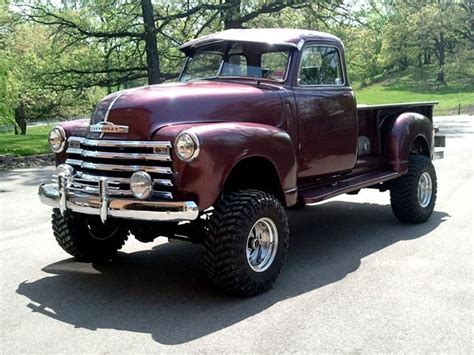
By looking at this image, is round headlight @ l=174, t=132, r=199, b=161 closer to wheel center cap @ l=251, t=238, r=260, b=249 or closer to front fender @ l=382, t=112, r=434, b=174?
wheel center cap @ l=251, t=238, r=260, b=249

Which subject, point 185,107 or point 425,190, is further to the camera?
point 425,190

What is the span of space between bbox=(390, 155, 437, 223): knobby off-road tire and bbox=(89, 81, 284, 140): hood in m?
2.30

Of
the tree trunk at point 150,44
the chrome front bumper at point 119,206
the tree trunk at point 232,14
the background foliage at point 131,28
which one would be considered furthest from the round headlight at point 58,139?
the tree trunk at point 232,14

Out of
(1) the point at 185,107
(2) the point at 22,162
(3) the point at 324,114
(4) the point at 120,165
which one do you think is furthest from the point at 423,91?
(4) the point at 120,165

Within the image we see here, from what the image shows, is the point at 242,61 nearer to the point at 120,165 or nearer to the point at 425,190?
the point at 120,165

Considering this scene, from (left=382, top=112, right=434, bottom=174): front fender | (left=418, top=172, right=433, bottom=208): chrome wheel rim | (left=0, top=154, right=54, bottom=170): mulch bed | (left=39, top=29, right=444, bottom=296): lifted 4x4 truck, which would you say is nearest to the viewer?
(left=39, top=29, right=444, bottom=296): lifted 4x4 truck

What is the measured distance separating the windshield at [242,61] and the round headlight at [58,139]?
1465mm

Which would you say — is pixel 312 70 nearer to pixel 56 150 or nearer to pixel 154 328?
pixel 56 150

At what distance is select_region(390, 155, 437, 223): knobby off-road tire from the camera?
22.7 feet

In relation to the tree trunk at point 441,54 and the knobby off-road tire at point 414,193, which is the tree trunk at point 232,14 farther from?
the tree trunk at point 441,54

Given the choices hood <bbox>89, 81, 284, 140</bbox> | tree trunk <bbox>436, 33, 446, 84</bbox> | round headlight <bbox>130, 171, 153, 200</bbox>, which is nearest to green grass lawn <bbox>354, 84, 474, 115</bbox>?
tree trunk <bbox>436, 33, 446, 84</bbox>

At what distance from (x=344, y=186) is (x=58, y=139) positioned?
2847 mm

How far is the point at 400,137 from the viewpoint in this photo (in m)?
6.92

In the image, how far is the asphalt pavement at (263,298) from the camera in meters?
3.79
